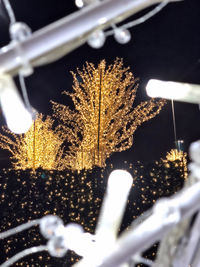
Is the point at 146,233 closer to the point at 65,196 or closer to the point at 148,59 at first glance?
the point at 65,196

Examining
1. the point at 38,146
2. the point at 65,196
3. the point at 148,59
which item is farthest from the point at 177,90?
the point at 148,59

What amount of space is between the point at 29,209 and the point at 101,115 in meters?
3.15

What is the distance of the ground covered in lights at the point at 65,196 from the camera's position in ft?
16.8

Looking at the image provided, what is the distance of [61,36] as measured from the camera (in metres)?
0.74

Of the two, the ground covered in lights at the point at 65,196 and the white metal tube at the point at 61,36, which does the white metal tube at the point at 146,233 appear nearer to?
the white metal tube at the point at 61,36

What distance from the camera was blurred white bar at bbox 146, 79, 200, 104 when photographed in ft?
3.24

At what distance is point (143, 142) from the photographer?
44.6 ft

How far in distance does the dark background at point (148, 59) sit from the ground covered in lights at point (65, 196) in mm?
3085

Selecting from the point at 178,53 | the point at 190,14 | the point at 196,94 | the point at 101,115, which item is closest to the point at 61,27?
the point at 196,94

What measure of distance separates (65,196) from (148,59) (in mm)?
6829

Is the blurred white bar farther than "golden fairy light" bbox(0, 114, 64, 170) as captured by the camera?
No

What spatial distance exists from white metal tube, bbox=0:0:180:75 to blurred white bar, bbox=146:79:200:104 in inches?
12.2

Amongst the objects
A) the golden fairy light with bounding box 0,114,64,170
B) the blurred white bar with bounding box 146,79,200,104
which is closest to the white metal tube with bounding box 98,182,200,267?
the blurred white bar with bounding box 146,79,200,104

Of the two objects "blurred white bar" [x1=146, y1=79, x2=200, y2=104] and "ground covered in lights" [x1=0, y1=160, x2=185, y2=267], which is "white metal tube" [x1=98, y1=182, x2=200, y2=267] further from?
"ground covered in lights" [x1=0, y1=160, x2=185, y2=267]
